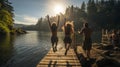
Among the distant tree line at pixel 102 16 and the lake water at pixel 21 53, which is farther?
the distant tree line at pixel 102 16

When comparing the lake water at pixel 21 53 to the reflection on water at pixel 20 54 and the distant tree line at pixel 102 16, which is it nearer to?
the reflection on water at pixel 20 54

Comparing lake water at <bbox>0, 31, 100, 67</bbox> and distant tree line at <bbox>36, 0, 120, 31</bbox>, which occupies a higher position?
Result: distant tree line at <bbox>36, 0, 120, 31</bbox>

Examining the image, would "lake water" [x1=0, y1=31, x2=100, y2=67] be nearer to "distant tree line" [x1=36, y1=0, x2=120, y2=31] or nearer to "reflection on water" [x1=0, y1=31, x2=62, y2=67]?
"reflection on water" [x1=0, y1=31, x2=62, y2=67]

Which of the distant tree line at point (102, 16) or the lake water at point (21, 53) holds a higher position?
the distant tree line at point (102, 16)

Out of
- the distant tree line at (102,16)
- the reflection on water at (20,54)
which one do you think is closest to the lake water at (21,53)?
the reflection on water at (20,54)

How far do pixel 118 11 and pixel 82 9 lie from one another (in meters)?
53.4

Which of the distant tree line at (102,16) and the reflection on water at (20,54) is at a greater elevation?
the distant tree line at (102,16)

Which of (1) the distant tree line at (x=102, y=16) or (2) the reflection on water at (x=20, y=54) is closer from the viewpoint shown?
(2) the reflection on water at (x=20, y=54)

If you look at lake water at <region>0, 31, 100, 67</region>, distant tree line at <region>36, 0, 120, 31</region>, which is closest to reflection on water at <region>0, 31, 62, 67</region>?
lake water at <region>0, 31, 100, 67</region>

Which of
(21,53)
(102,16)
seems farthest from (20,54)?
(102,16)

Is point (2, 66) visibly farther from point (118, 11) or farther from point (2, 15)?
point (118, 11)

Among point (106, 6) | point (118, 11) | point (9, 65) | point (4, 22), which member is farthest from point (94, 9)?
point (9, 65)

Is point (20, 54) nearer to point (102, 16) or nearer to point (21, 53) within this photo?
point (21, 53)

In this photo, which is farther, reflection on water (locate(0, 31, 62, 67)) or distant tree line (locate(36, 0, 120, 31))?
distant tree line (locate(36, 0, 120, 31))
